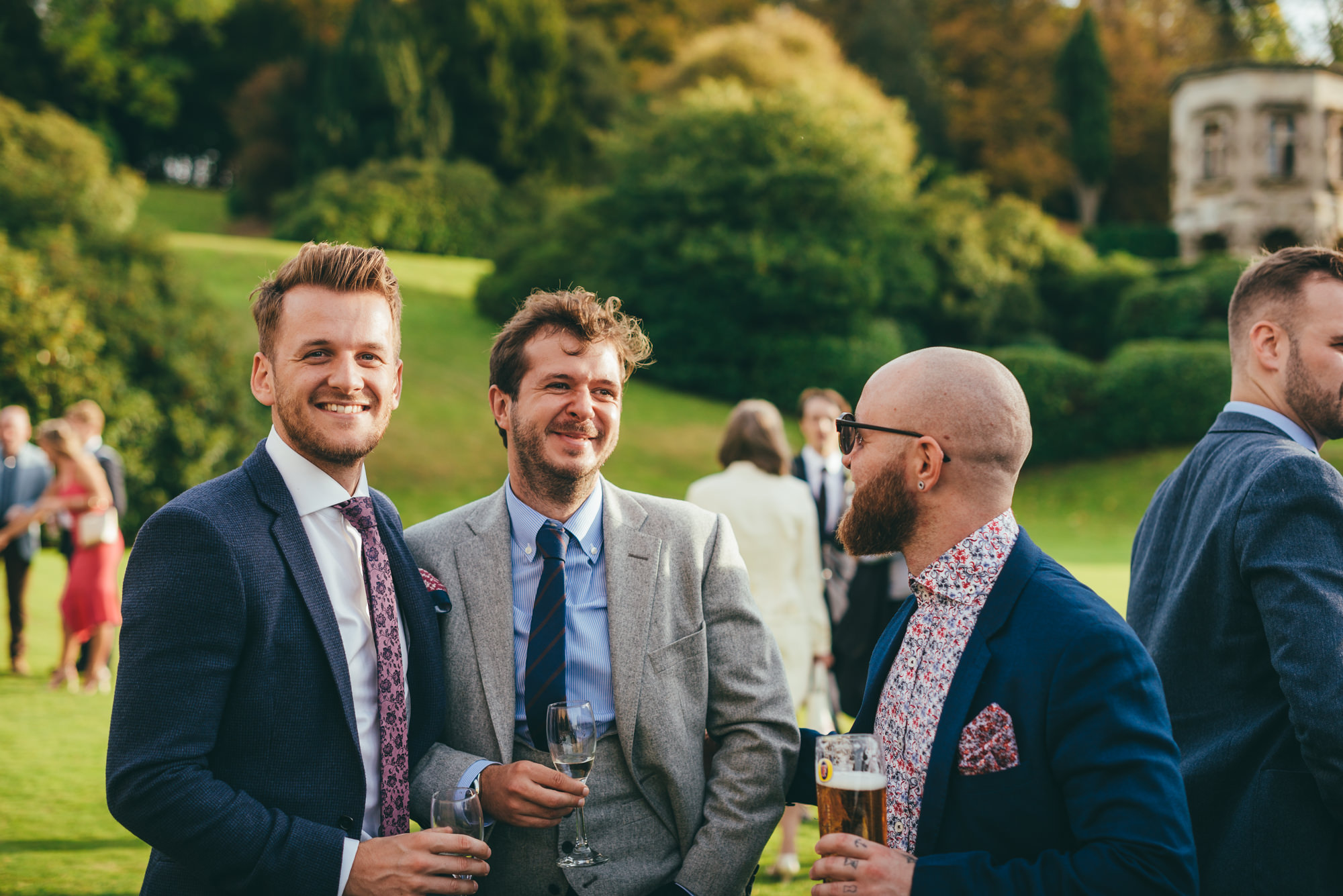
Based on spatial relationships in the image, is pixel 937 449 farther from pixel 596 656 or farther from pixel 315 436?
pixel 315 436

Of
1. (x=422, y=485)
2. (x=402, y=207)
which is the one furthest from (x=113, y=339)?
(x=402, y=207)

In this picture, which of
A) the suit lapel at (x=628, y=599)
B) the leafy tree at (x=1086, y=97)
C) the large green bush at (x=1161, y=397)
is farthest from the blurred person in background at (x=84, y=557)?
the leafy tree at (x=1086, y=97)

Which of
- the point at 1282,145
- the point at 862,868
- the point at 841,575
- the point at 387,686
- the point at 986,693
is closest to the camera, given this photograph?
the point at 862,868

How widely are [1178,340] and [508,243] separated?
67.7 ft

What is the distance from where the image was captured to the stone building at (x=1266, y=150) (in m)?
40.1

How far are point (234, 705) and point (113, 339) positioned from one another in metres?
20.3

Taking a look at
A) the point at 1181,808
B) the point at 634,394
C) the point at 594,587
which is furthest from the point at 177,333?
the point at 1181,808

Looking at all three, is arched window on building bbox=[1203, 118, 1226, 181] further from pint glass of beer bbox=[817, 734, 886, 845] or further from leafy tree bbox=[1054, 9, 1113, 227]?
pint glass of beer bbox=[817, 734, 886, 845]

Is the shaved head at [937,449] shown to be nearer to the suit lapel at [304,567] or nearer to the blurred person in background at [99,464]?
the suit lapel at [304,567]

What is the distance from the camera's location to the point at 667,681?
2.89 m

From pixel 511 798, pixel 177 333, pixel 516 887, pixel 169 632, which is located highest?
pixel 177 333

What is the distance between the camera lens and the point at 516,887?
2809 millimetres

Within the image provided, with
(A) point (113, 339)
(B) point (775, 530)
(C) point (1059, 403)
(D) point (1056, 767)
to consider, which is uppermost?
(A) point (113, 339)

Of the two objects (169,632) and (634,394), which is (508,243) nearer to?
(634,394)
